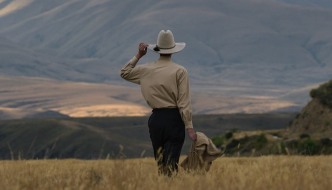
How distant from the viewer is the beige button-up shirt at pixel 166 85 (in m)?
11.4

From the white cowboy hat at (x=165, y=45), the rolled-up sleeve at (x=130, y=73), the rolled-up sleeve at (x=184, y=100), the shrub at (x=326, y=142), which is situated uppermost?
the white cowboy hat at (x=165, y=45)

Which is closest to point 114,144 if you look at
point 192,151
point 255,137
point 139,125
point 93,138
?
point 93,138

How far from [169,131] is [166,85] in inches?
22.4

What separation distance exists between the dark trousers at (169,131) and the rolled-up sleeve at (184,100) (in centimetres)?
18

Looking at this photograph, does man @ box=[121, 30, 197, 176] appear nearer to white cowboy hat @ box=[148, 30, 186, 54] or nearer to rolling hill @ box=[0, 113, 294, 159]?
white cowboy hat @ box=[148, 30, 186, 54]

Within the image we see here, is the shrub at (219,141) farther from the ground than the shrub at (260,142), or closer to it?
closer to it

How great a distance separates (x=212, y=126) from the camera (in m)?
183

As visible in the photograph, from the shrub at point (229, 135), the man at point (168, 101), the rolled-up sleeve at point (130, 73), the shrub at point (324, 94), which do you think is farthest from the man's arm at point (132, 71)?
the shrub at point (229, 135)

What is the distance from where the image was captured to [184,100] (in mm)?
11320

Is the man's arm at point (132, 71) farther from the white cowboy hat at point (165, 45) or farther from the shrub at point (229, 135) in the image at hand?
the shrub at point (229, 135)

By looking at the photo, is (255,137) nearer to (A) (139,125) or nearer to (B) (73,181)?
(B) (73,181)

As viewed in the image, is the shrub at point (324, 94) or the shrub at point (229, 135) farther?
the shrub at point (229, 135)

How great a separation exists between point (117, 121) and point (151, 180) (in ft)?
592

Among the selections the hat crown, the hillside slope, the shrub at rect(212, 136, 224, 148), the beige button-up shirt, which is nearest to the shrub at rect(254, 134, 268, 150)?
the hillside slope
